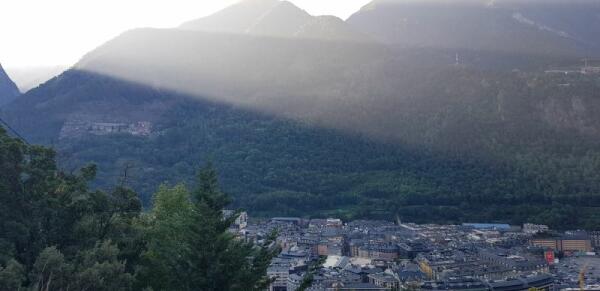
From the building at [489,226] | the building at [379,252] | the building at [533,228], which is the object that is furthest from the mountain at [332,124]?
the building at [379,252]

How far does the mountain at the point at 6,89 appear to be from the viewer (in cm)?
9612

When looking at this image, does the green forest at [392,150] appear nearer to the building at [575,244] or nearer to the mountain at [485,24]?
the building at [575,244]

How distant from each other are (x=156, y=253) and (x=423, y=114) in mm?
57625

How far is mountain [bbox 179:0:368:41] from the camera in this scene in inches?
3625

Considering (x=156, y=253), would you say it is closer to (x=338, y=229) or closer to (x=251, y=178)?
(x=338, y=229)

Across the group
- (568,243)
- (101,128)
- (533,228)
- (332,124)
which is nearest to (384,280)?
(568,243)

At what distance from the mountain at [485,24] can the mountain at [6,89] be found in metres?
48.3

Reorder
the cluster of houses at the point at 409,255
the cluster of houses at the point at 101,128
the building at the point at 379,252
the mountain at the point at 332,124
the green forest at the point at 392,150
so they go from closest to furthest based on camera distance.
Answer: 1. the cluster of houses at the point at 409,255
2. the building at the point at 379,252
3. the green forest at the point at 392,150
4. the mountain at the point at 332,124
5. the cluster of houses at the point at 101,128

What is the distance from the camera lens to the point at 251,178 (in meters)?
59.5

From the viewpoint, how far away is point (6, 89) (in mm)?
98938

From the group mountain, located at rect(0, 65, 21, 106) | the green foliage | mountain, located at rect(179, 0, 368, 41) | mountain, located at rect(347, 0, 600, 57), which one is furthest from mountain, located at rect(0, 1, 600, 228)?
the green foliage

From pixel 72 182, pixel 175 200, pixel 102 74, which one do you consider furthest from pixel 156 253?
pixel 102 74

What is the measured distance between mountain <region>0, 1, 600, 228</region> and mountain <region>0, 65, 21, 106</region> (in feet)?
42.1

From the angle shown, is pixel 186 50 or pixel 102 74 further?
pixel 186 50
